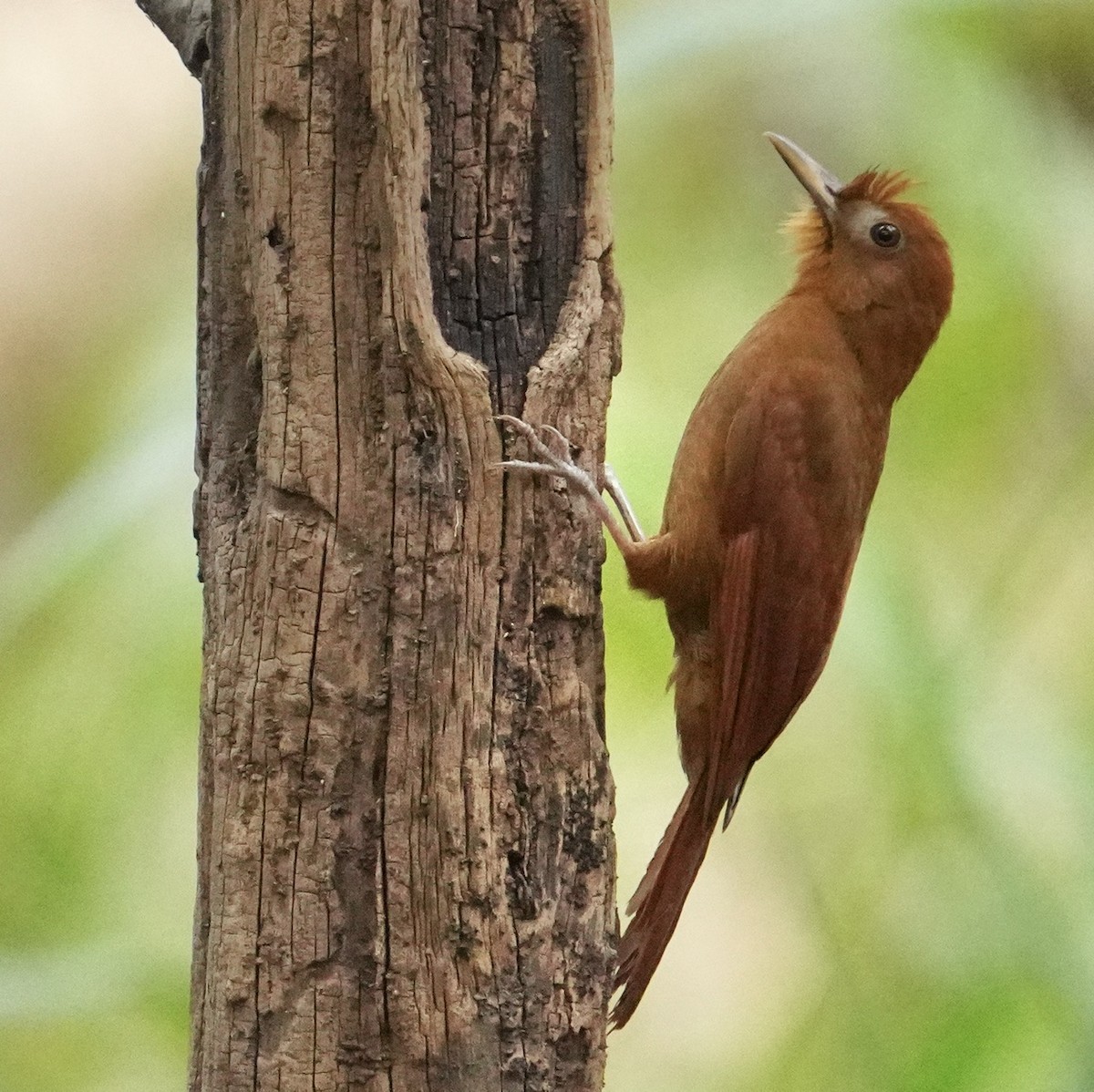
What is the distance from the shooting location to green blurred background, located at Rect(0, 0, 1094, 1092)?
10.1ft

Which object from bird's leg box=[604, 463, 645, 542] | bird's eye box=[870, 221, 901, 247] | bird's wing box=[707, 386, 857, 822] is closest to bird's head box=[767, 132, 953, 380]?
bird's eye box=[870, 221, 901, 247]

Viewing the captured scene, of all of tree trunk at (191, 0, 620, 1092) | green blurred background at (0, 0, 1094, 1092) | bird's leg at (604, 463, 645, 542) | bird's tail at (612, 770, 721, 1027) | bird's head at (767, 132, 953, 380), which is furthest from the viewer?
green blurred background at (0, 0, 1094, 1092)

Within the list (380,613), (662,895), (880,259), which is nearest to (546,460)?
(380,613)

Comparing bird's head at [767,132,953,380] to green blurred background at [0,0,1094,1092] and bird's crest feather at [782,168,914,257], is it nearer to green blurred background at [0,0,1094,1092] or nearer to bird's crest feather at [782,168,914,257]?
bird's crest feather at [782,168,914,257]

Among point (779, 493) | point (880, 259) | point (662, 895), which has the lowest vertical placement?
point (662, 895)

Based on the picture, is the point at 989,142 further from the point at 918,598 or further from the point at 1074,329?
the point at 918,598

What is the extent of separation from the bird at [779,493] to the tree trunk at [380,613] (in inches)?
13.6

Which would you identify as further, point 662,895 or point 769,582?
point 769,582

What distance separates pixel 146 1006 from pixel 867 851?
1.58 meters

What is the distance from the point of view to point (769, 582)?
2479 millimetres

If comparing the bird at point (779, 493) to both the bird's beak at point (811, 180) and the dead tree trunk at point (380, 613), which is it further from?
the dead tree trunk at point (380, 613)

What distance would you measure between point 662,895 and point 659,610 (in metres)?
0.88

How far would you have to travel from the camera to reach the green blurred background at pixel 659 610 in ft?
10.1

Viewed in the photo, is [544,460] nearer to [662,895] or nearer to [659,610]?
[662,895]
